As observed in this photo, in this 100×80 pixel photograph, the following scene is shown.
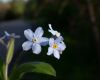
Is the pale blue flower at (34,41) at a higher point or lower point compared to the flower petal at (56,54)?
higher

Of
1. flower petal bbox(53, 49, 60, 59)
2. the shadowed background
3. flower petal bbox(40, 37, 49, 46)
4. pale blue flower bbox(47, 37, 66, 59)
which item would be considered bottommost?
the shadowed background

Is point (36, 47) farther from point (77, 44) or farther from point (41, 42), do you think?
point (77, 44)

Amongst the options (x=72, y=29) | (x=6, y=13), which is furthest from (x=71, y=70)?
(x=6, y=13)

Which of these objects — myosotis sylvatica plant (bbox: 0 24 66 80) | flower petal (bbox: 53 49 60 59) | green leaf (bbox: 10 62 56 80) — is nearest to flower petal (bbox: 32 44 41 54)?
myosotis sylvatica plant (bbox: 0 24 66 80)

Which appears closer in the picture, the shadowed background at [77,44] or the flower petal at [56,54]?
the flower petal at [56,54]

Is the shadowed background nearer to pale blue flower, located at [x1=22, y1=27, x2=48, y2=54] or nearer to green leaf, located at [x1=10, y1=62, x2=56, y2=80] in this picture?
green leaf, located at [x1=10, y1=62, x2=56, y2=80]

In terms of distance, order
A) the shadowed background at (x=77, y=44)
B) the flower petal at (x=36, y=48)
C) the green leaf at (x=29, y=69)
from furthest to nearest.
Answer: the shadowed background at (x=77, y=44)
the green leaf at (x=29, y=69)
the flower petal at (x=36, y=48)

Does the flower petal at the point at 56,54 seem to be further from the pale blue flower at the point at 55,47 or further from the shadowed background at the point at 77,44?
the shadowed background at the point at 77,44

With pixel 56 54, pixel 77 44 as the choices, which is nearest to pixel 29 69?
pixel 56 54

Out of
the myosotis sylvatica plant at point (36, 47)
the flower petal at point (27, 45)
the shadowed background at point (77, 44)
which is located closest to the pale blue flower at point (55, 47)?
the myosotis sylvatica plant at point (36, 47)
